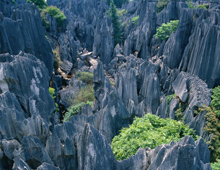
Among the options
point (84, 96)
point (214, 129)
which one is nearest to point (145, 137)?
point (214, 129)

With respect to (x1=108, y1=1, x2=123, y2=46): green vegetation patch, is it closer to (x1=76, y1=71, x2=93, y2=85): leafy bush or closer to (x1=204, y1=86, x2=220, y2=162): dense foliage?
(x1=76, y1=71, x2=93, y2=85): leafy bush

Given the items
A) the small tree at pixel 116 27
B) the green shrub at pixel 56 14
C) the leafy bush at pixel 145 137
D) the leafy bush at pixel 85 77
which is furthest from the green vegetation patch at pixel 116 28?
the leafy bush at pixel 145 137

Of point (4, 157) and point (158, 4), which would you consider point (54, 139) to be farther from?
point (158, 4)

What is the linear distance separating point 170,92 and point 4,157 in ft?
47.4

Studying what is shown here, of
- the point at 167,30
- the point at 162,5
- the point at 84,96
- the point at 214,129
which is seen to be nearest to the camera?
the point at 214,129

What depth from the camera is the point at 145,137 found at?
8.29m

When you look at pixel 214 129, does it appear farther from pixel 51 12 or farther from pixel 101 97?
pixel 51 12

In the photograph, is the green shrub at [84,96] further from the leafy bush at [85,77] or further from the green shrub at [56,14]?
the green shrub at [56,14]

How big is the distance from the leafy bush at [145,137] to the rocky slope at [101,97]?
179cm

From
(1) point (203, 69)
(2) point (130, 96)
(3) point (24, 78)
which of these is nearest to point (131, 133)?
(2) point (130, 96)

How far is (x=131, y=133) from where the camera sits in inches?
350

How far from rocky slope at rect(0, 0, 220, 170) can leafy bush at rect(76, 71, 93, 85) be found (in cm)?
120

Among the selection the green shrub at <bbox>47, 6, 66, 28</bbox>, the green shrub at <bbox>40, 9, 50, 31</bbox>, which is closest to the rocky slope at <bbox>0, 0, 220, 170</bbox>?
the green shrub at <bbox>40, 9, 50, 31</bbox>

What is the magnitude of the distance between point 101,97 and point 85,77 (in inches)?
322
